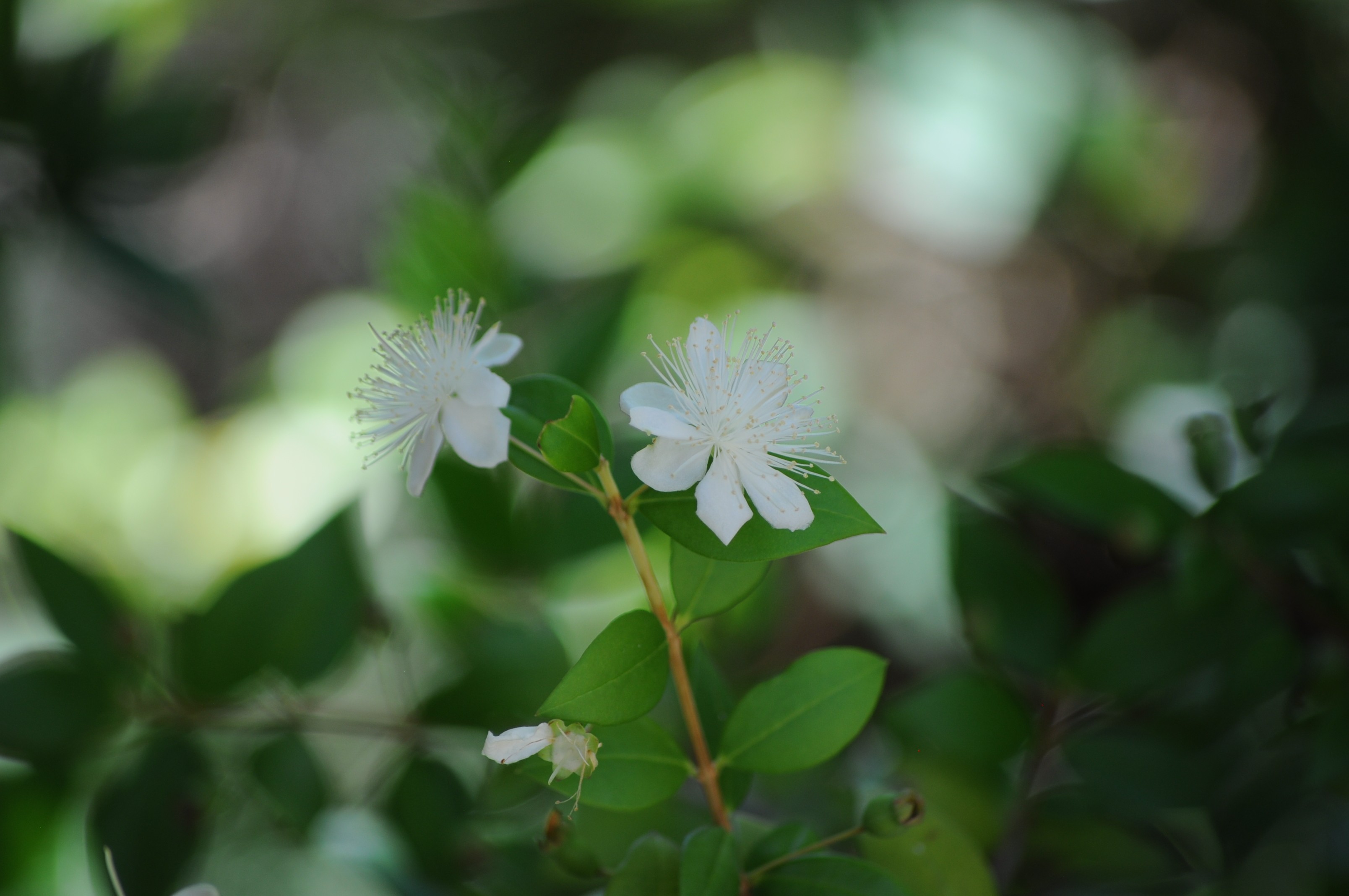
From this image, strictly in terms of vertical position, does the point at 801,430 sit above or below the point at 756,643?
above

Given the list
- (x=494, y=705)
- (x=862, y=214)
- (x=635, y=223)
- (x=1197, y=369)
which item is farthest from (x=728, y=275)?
(x=494, y=705)

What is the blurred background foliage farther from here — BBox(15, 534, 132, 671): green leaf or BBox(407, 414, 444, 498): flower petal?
BBox(407, 414, 444, 498): flower petal

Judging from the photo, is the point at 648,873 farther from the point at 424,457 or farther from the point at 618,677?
the point at 424,457

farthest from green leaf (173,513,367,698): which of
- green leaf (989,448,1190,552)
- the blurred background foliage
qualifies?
green leaf (989,448,1190,552)

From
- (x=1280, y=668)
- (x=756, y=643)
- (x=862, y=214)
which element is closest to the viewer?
(x=1280, y=668)

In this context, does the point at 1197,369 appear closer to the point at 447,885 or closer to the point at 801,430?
the point at 801,430

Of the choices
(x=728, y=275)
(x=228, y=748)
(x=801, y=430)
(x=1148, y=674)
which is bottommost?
(x=228, y=748)

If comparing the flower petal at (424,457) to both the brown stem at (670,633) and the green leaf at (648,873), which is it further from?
the green leaf at (648,873)
